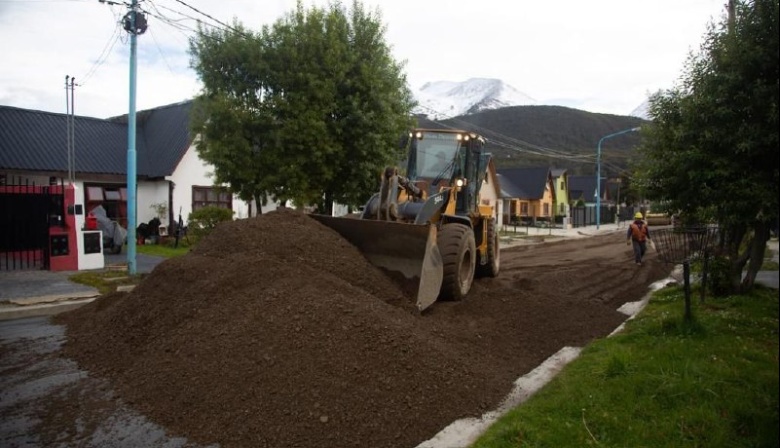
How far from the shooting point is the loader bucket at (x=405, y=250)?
7109 mm

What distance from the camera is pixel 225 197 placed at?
2467 centimetres

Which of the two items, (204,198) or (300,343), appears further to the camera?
(204,198)

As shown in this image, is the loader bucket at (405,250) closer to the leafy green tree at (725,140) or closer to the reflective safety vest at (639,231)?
the leafy green tree at (725,140)

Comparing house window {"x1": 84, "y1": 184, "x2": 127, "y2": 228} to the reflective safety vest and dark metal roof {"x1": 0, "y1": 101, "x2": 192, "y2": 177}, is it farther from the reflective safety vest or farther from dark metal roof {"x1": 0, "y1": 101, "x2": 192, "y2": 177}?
the reflective safety vest

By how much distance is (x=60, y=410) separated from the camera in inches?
186

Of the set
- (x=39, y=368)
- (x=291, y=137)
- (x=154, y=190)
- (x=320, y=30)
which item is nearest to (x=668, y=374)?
(x=39, y=368)

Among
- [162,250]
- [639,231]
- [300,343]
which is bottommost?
[162,250]

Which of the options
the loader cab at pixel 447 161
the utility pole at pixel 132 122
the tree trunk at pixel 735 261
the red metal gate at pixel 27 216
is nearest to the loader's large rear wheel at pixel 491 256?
the loader cab at pixel 447 161

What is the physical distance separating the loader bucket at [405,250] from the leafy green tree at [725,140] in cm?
338

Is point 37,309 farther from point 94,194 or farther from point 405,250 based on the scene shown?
point 94,194

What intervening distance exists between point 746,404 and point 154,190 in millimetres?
23092

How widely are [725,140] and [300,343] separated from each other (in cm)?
486

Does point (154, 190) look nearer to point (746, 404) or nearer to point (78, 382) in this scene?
point (78, 382)

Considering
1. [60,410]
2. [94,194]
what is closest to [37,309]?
[60,410]
